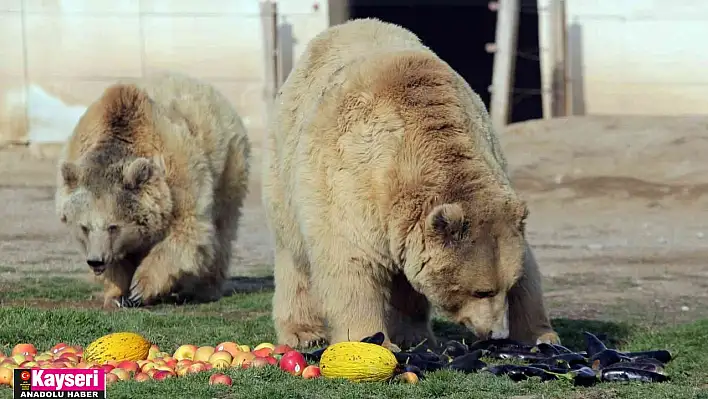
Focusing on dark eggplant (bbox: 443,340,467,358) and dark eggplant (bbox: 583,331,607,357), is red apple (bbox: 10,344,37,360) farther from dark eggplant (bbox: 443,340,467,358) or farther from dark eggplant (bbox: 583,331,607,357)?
dark eggplant (bbox: 583,331,607,357)

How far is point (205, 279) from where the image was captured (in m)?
10.7

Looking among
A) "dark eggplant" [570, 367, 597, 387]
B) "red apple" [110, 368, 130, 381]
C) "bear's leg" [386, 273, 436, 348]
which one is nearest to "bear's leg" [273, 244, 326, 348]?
"bear's leg" [386, 273, 436, 348]

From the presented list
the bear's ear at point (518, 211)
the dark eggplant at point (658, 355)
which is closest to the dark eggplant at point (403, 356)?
the bear's ear at point (518, 211)

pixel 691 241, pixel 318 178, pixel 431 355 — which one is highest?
pixel 318 178

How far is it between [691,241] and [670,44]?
228 inches

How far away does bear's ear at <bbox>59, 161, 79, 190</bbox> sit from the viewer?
32.9 ft

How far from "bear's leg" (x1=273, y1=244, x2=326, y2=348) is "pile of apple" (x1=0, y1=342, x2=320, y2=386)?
2.50 feet

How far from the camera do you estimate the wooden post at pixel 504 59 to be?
19.4 m

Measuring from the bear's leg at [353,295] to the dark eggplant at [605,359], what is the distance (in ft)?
3.73

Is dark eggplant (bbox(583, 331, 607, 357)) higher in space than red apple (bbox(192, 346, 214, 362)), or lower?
higher

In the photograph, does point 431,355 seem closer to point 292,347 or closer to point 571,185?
point 292,347

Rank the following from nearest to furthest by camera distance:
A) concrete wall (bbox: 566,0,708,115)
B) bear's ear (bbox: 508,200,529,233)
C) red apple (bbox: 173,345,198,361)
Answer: bear's ear (bbox: 508,200,529,233), red apple (bbox: 173,345,198,361), concrete wall (bbox: 566,0,708,115)

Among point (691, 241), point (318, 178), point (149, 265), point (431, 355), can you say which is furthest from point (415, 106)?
point (691, 241)

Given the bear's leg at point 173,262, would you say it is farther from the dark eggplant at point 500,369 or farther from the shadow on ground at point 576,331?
the dark eggplant at point 500,369
